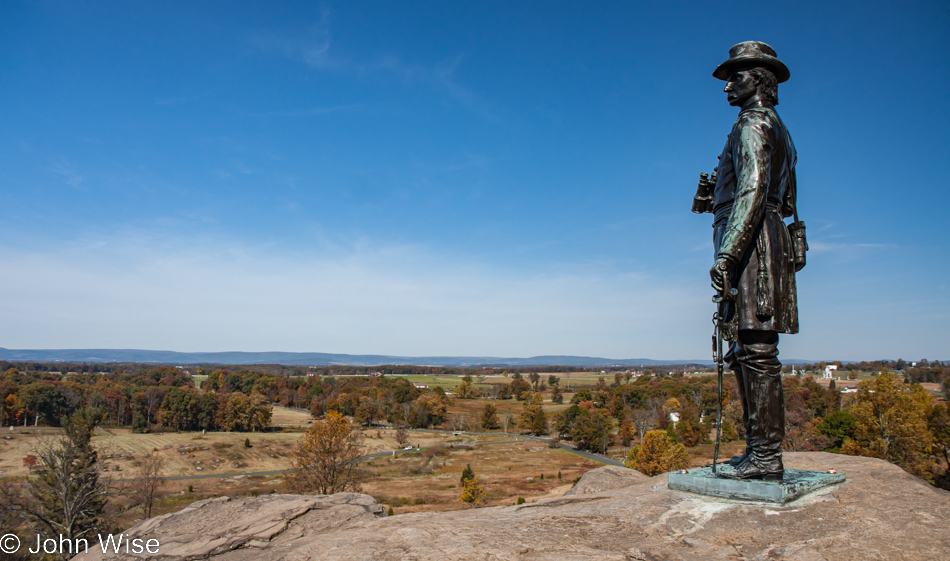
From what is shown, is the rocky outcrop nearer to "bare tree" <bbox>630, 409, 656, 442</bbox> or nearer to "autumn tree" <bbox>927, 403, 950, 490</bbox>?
"autumn tree" <bbox>927, 403, 950, 490</bbox>

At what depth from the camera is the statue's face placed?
22.6ft

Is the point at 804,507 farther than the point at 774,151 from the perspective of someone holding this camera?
No

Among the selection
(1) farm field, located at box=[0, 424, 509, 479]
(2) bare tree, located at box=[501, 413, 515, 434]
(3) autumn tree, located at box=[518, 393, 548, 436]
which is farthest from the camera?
(2) bare tree, located at box=[501, 413, 515, 434]

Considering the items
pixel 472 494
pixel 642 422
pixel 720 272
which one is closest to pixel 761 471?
pixel 720 272

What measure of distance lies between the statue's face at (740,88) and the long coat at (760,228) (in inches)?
9.8

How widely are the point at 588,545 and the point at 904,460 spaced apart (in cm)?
3975

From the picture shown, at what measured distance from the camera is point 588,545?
482 cm

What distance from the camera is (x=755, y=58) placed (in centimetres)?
677

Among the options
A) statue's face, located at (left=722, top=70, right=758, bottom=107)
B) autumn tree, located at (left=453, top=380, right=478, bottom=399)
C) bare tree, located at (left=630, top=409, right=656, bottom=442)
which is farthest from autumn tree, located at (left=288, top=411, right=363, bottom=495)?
autumn tree, located at (left=453, top=380, right=478, bottom=399)

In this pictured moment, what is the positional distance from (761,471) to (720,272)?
2.42 metres

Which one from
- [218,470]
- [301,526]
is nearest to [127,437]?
[218,470]

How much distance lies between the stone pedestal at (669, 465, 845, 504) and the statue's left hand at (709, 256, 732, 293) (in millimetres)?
2226

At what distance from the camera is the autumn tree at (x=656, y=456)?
5025 centimetres

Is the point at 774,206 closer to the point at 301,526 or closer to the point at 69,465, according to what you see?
the point at 301,526
